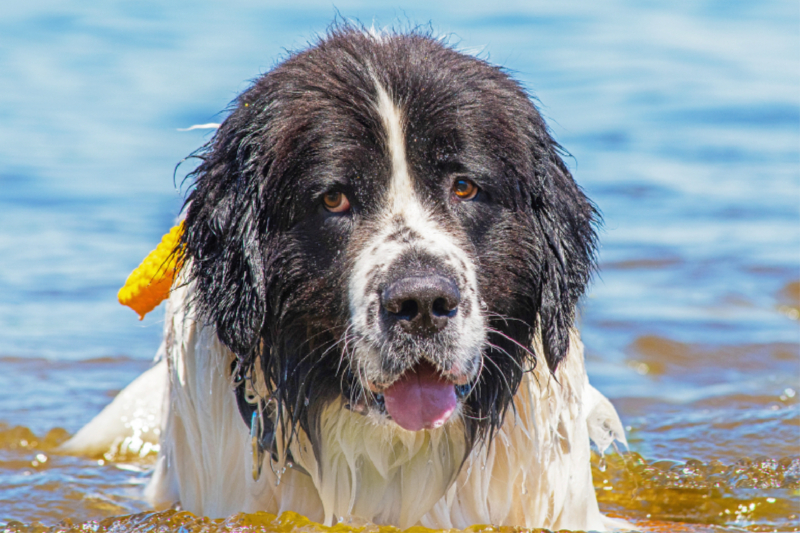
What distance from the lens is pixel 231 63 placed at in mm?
14875

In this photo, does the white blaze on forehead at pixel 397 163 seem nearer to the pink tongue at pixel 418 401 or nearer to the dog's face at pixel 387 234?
the dog's face at pixel 387 234

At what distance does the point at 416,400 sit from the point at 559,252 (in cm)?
62

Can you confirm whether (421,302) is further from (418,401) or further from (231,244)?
(231,244)

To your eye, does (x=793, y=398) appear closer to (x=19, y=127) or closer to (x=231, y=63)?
(x=19, y=127)

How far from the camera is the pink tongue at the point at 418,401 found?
291cm

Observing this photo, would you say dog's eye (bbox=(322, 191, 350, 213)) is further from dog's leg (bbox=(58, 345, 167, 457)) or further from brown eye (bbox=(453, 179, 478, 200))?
dog's leg (bbox=(58, 345, 167, 457))

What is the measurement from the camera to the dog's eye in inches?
115

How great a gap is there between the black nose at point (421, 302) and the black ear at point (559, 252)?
1.45 feet

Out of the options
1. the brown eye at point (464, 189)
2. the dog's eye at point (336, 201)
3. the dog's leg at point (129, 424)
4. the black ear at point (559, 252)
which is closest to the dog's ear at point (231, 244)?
the dog's eye at point (336, 201)

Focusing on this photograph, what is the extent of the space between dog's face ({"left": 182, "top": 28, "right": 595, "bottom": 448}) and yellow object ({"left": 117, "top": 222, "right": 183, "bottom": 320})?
11.5 inches

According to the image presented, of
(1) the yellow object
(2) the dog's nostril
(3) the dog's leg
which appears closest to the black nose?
(2) the dog's nostril

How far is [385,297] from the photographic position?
8.96 feet

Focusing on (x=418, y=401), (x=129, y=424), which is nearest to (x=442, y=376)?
(x=418, y=401)

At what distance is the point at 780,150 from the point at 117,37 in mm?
10846
